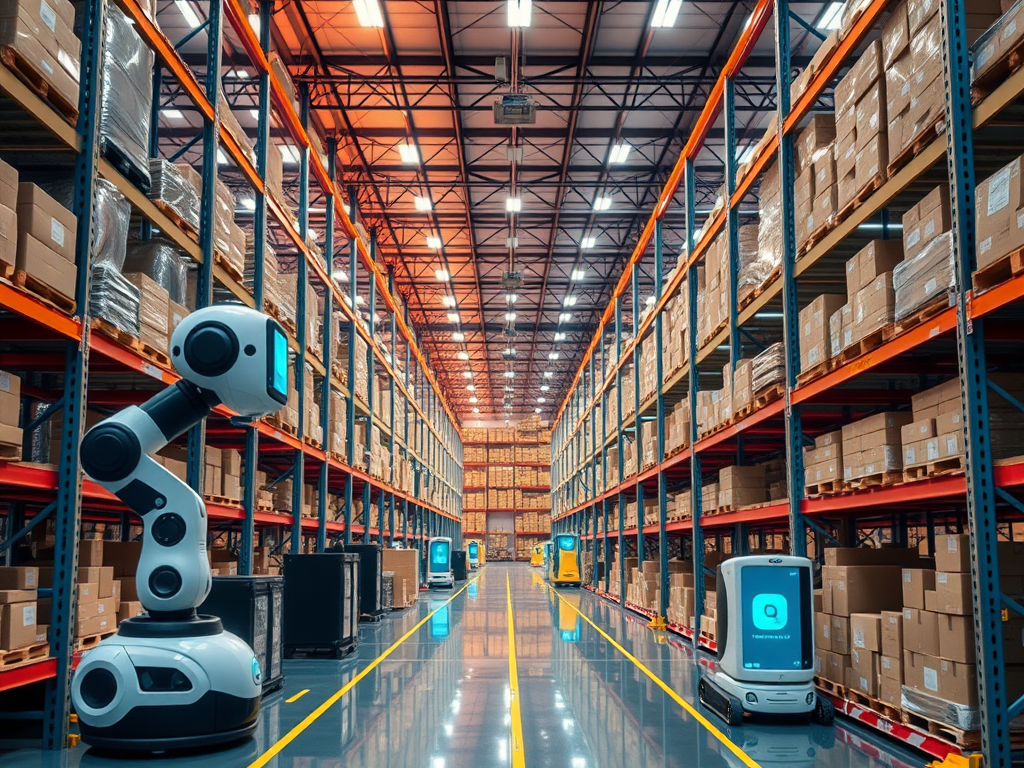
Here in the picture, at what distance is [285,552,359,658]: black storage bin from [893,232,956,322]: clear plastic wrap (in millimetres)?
7166

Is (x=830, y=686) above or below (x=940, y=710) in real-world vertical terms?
below

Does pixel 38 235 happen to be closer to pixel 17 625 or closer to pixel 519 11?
pixel 17 625

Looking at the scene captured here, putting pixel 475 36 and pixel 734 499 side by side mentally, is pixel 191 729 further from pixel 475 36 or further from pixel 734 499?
pixel 475 36

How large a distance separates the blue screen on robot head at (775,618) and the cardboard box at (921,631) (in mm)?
991

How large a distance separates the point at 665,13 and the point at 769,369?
23.4ft

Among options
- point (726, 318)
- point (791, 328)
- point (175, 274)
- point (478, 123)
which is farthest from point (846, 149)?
point (478, 123)

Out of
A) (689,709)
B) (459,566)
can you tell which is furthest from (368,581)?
(459,566)

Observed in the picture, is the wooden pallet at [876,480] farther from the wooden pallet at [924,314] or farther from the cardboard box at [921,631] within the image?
the wooden pallet at [924,314]

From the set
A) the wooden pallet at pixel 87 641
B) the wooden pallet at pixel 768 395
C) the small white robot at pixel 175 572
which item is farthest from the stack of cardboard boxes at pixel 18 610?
the wooden pallet at pixel 768 395

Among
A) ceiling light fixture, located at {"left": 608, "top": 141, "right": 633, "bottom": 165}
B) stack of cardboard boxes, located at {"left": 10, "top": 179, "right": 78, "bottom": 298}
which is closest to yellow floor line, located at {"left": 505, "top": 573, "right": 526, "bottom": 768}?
stack of cardboard boxes, located at {"left": 10, "top": 179, "right": 78, "bottom": 298}

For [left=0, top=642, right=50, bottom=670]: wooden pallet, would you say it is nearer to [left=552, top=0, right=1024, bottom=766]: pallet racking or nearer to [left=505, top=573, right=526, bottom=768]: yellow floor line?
[left=505, top=573, right=526, bottom=768]: yellow floor line

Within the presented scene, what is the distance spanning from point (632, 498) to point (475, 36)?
13788mm

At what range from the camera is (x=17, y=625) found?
546 centimetres

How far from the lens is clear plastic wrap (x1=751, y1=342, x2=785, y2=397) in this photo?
28.8 ft
